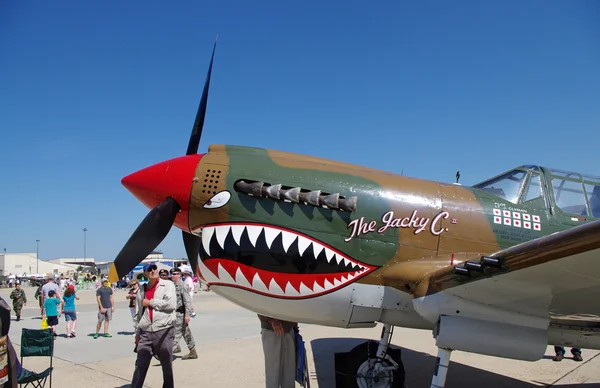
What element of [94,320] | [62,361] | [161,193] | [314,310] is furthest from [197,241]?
[94,320]

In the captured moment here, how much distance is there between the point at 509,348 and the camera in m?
3.93

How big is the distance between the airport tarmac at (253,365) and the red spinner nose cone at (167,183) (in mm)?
2579

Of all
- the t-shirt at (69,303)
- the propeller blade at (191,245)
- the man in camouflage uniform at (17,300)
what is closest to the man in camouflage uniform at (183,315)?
the propeller blade at (191,245)

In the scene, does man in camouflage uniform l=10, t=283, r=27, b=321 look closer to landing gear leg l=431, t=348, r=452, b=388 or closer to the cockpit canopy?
landing gear leg l=431, t=348, r=452, b=388

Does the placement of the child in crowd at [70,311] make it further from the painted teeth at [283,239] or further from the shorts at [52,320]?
the painted teeth at [283,239]

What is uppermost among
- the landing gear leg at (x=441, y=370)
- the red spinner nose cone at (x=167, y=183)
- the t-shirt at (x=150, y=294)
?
the red spinner nose cone at (x=167, y=183)

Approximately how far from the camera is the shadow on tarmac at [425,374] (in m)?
6.05

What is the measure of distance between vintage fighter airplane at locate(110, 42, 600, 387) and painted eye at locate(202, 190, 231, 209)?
1 cm

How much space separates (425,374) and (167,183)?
15.7 feet

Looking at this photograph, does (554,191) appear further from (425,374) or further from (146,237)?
(146,237)

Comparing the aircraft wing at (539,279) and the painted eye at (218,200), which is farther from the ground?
the painted eye at (218,200)

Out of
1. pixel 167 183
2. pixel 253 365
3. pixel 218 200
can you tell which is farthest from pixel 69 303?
pixel 218 200

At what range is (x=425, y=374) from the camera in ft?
21.6

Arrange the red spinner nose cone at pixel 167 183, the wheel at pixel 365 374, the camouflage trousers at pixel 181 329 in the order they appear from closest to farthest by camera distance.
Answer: the red spinner nose cone at pixel 167 183 → the wheel at pixel 365 374 → the camouflage trousers at pixel 181 329
